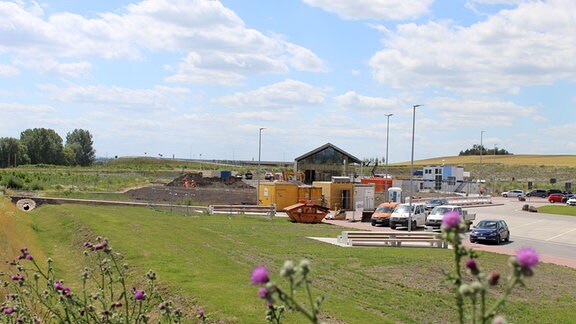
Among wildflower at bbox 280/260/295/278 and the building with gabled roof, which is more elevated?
the building with gabled roof

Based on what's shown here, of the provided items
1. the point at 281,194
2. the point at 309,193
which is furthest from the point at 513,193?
the point at 281,194

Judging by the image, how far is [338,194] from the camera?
5666 centimetres

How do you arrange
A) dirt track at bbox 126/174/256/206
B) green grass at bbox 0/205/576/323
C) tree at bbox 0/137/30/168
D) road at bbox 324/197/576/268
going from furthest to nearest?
tree at bbox 0/137/30/168
dirt track at bbox 126/174/256/206
road at bbox 324/197/576/268
green grass at bbox 0/205/576/323

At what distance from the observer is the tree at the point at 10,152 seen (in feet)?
479

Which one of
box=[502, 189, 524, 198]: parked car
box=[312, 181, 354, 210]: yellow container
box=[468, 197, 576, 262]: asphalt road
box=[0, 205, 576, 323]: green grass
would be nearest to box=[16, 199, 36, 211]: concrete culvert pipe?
box=[0, 205, 576, 323]: green grass

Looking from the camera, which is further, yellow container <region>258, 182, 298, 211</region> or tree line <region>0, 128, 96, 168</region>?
tree line <region>0, 128, 96, 168</region>

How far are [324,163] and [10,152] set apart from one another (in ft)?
312

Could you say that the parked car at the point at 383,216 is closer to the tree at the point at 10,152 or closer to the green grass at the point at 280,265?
the green grass at the point at 280,265

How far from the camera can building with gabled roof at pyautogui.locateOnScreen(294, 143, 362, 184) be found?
78312 mm

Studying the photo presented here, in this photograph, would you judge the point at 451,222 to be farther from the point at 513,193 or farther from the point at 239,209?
the point at 513,193

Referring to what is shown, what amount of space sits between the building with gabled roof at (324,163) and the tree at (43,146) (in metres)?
97.4

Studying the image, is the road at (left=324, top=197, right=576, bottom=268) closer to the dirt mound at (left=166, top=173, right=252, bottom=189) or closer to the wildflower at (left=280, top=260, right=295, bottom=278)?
the wildflower at (left=280, top=260, right=295, bottom=278)

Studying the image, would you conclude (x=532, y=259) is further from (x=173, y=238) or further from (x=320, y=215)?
(x=320, y=215)

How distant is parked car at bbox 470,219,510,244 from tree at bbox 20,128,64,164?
140 m
